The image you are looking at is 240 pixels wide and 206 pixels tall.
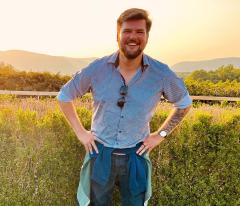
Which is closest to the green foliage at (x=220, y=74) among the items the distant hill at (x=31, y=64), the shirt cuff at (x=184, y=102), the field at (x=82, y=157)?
the distant hill at (x=31, y=64)

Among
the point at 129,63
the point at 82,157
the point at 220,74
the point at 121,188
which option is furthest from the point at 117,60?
the point at 220,74

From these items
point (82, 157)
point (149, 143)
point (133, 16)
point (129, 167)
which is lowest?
point (82, 157)

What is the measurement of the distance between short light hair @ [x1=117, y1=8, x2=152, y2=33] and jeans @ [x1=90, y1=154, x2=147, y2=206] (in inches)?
38.8

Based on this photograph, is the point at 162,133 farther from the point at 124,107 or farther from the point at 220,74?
Result: the point at 220,74

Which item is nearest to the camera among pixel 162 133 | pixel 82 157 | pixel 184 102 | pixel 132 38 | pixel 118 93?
pixel 132 38

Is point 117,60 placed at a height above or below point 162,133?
above

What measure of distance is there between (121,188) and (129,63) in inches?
38.3

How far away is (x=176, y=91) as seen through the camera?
3.74m

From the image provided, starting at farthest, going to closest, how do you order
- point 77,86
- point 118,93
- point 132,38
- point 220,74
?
point 220,74, point 77,86, point 118,93, point 132,38

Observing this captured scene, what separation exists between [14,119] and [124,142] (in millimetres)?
1507

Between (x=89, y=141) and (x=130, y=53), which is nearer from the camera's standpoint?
(x=130, y=53)

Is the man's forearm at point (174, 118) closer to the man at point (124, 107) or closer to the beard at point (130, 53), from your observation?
the man at point (124, 107)

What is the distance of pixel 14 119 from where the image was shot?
4.75 meters

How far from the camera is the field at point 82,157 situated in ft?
15.3
